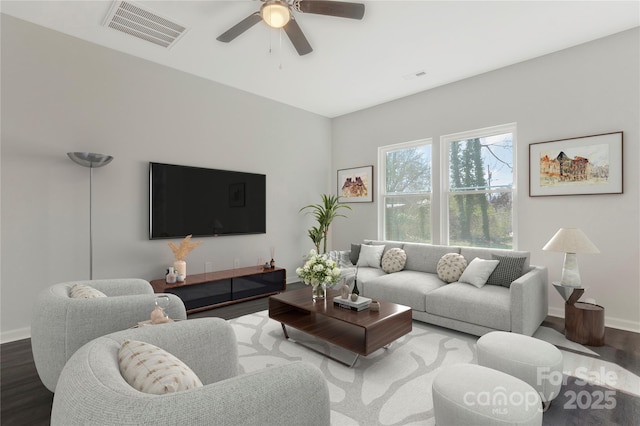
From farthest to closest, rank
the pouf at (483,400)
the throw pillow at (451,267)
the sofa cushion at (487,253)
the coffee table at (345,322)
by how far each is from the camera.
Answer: the throw pillow at (451,267) → the sofa cushion at (487,253) → the coffee table at (345,322) → the pouf at (483,400)

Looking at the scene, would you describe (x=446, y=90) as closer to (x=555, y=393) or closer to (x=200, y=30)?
(x=200, y=30)

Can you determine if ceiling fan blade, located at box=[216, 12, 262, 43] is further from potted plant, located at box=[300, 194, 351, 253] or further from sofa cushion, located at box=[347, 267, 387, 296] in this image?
potted plant, located at box=[300, 194, 351, 253]

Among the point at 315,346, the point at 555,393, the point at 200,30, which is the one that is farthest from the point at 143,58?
the point at 555,393

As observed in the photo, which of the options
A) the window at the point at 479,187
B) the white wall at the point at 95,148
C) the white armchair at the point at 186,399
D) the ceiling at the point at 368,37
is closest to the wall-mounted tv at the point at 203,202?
the white wall at the point at 95,148

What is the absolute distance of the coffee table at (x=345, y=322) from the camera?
2395 mm

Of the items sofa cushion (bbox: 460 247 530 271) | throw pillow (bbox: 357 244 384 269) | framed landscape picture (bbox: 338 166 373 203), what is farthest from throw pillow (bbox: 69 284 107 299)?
framed landscape picture (bbox: 338 166 373 203)

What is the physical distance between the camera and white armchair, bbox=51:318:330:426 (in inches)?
30.0

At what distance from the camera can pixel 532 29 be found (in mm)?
3102

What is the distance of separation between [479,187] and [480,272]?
1404 mm

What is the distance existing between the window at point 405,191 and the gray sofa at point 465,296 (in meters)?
0.78

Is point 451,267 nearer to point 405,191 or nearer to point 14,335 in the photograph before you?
point 405,191

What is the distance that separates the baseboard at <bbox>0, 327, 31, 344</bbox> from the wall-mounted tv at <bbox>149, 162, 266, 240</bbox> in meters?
1.41

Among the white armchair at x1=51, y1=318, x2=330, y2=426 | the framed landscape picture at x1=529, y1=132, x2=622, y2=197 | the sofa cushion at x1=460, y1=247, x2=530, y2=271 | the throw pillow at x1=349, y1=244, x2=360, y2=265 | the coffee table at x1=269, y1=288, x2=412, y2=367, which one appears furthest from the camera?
the throw pillow at x1=349, y1=244, x2=360, y2=265

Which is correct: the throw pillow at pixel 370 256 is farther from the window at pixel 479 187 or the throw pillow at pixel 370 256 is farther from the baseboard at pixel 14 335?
the baseboard at pixel 14 335
